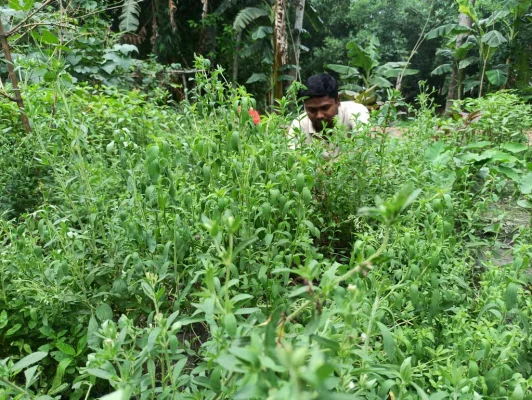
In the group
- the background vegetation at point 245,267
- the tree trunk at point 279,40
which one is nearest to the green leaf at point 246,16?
the tree trunk at point 279,40

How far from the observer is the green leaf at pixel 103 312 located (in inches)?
56.8

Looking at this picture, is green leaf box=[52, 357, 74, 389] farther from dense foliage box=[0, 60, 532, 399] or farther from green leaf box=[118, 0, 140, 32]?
green leaf box=[118, 0, 140, 32]

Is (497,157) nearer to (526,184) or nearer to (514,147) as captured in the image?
(526,184)

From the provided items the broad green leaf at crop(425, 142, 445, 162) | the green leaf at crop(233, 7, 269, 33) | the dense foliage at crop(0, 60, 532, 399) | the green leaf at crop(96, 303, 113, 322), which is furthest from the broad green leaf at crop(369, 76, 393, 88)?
the green leaf at crop(96, 303, 113, 322)

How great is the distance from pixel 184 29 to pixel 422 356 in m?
12.8

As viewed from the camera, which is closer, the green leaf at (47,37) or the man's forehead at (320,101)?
the green leaf at (47,37)

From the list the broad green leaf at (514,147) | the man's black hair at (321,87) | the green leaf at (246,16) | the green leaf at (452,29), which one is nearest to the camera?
the broad green leaf at (514,147)

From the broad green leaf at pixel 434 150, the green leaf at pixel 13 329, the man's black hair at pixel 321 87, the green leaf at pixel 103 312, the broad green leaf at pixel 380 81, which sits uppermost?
the man's black hair at pixel 321 87

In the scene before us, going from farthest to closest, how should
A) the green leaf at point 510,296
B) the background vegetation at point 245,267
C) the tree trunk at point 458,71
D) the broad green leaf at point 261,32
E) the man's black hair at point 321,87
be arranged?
1. the broad green leaf at point 261,32
2. the tree trunk at point 458,71
3. the man's black hair at point 321,87
4. the green leaf at point 510,296
5. the background vegetation at point 245,267

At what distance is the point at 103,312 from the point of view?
4.78 ft

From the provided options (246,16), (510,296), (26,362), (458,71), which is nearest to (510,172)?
(510,296)

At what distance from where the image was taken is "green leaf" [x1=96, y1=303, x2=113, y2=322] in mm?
1443

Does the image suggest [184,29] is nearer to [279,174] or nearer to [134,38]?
[134,38]

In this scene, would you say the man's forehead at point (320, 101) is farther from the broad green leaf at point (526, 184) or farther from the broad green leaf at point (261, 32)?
the broad green leaf at point (261, 32)
